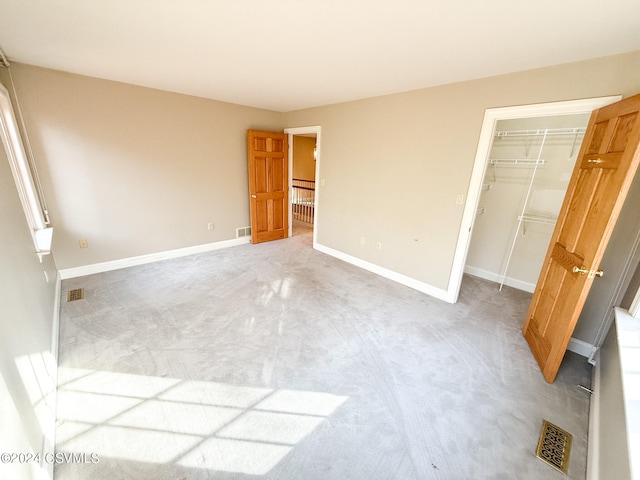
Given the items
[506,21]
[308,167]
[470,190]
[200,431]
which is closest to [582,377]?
[470,190]

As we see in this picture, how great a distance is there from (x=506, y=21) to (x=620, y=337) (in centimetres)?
205

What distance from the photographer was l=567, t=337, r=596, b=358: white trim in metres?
2.15

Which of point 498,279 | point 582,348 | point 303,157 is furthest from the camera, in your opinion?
point 303,157

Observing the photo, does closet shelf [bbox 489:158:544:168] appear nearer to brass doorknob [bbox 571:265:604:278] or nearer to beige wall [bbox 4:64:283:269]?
brass doorknob [bbox 571:265:604:278]

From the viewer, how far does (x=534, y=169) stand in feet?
10.1

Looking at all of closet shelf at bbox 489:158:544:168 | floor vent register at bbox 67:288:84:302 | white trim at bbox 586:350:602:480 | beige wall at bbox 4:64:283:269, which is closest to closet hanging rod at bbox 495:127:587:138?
closet shelf at bbox 489:158:544:168

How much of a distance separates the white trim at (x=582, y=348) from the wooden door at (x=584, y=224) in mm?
342

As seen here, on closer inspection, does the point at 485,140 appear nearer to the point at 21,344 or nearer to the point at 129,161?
the point at 21,344

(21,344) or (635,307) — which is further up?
(635,307)

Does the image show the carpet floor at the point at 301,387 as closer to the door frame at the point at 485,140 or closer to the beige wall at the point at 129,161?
the door frame at the point at 485,140

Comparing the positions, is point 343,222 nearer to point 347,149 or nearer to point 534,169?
point 347,149

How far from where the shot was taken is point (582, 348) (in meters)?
2.20

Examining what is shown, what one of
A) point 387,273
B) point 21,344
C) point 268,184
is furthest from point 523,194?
point 21,344

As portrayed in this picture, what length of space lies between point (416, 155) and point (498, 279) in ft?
7.01
